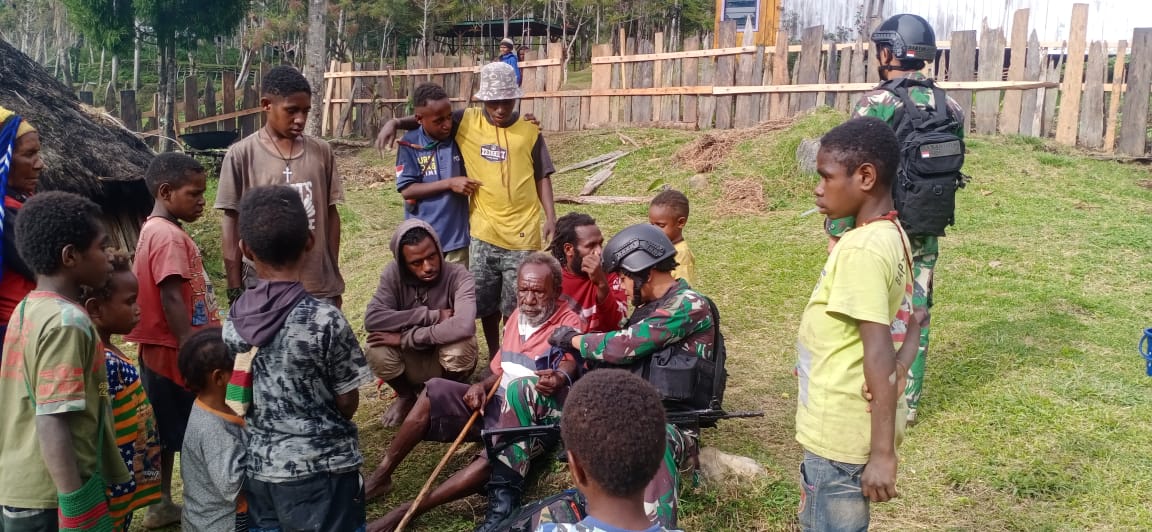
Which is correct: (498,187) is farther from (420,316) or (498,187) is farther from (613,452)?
(613,452)

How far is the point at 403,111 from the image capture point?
18.7 m

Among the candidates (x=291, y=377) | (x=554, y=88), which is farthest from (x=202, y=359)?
(x=554, y=88)

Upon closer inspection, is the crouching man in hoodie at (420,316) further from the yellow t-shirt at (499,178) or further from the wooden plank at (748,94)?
the wooden plank at (748,94)

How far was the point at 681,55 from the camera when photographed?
13602 millimetres

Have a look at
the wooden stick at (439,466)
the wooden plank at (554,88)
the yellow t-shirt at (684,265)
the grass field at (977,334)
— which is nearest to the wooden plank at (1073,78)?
the grass field at (977,334)

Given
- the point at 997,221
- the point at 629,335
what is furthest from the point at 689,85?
the point at 629,335

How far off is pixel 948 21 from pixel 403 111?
39.1 feet

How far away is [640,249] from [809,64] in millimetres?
9982

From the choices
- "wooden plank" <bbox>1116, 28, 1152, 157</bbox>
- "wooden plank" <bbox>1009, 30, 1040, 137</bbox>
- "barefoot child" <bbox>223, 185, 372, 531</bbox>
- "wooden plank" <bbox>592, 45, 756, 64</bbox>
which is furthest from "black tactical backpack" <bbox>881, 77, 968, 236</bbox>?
"wooden plank" <bbox>592, 45, 756, 64</bbox>

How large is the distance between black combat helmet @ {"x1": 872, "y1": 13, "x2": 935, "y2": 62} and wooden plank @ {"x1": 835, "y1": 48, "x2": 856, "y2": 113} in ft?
25.1

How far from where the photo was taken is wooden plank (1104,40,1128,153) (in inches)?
420

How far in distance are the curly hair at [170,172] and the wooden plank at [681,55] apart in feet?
33.9

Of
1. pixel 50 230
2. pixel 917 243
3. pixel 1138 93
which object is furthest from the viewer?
pixel 1138 93

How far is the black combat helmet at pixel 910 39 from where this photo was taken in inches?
172
